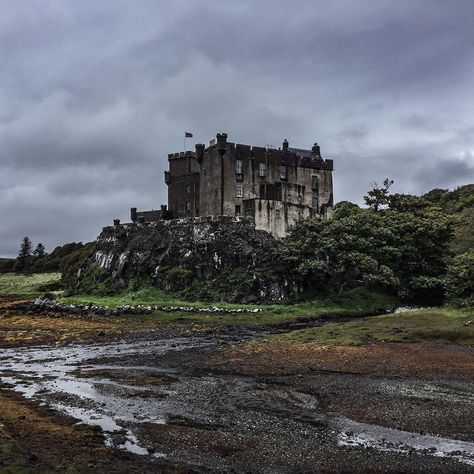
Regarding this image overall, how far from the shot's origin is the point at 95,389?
22656 millimetres

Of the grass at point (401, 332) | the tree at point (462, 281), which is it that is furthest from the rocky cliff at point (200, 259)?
the grass at point (401, 332)

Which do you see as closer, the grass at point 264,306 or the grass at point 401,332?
the grass at point 401,332

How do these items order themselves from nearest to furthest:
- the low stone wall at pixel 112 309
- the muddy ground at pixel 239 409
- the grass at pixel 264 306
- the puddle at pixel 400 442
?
the muddy ground at pixel 239 409 < the puddle at pixel 400 442 < the grass at pixel 264 306 < the low stone wall at pixel 112 309

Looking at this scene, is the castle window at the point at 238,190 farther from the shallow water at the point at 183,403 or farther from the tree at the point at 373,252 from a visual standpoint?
the shallow water at the point at 183,403

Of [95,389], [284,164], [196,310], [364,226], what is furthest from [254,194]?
[95,389]

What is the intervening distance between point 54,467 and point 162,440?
352 cm

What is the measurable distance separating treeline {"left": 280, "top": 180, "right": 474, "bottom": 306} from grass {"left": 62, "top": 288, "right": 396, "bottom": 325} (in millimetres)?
2164

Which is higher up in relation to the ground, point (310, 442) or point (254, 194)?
point (254, 194)

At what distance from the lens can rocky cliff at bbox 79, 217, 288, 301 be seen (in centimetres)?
6331

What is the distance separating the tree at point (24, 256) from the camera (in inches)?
5753

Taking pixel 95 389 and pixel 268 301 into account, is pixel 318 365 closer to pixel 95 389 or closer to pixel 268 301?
pixel 95 389

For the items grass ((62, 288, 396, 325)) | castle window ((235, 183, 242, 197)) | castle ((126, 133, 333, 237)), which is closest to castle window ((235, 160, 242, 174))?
castle ((126, 133, 333, 237))

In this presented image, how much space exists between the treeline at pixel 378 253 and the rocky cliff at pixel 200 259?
143 inches

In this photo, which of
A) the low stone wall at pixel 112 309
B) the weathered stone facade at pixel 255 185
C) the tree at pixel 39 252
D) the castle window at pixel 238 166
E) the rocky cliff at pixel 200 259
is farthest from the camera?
the tree at pixel 39 252
